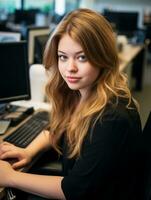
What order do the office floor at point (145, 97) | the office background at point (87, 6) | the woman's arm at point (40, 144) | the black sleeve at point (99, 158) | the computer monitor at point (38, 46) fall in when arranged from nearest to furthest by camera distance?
the black sleeve at point (99, 158), the woman's arm at point (40, 144), the computer monitor at point (38, 46), the office floor at point (145, 97), the office background at point (87, 6)

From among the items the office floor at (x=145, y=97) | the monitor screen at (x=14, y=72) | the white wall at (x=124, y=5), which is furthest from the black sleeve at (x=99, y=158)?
the white wall at (x=124, y=5)

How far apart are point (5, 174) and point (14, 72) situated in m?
0.70

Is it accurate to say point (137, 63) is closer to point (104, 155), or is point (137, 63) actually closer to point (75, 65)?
point (75, 65)

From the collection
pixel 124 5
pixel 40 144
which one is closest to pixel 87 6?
pixel 124 5

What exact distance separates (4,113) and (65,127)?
0.54 m

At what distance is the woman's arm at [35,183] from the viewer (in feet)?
3.69

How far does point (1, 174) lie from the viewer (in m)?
1.17

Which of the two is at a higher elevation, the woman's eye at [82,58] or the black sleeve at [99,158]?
the woman's eye at [82,58]

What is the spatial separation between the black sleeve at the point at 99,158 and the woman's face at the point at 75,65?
6.5 inches

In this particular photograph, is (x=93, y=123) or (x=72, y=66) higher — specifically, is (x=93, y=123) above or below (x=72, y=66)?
below

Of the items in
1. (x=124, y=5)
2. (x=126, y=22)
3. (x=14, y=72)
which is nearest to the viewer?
(x=14, y=72)

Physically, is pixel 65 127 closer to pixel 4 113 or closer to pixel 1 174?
pixel 1 174

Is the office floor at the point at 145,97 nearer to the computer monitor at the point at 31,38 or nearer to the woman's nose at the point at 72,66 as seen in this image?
the computer monitor at the point at 31,38

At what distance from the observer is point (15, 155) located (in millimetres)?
1352
